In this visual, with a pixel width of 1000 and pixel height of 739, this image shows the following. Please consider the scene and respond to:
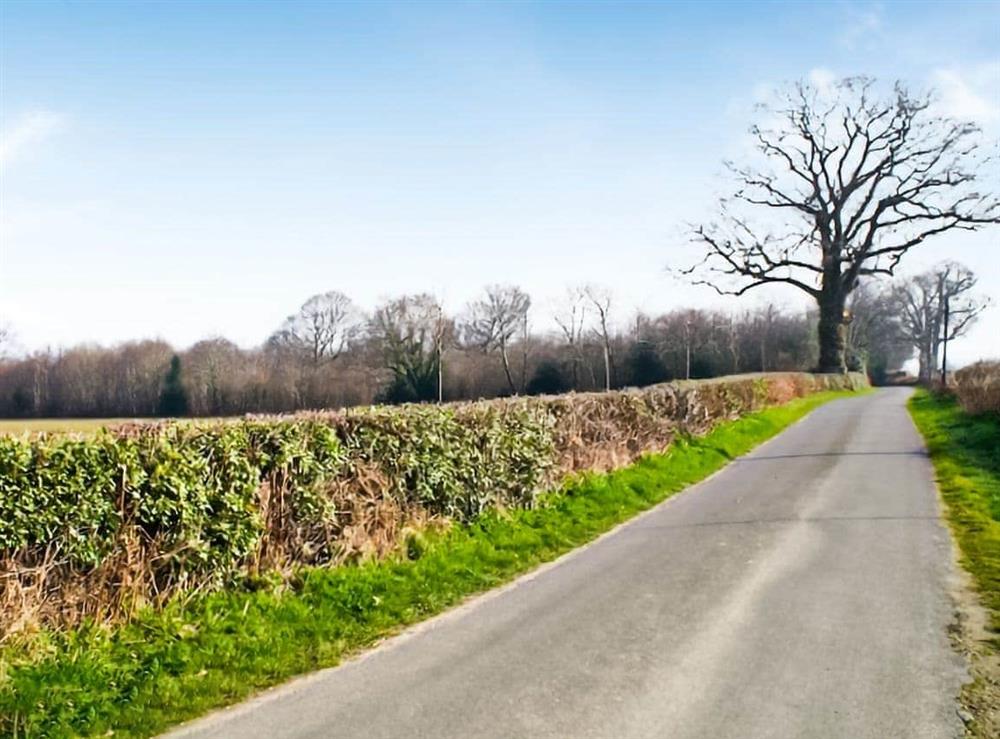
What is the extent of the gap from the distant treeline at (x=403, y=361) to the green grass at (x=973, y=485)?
454 inches

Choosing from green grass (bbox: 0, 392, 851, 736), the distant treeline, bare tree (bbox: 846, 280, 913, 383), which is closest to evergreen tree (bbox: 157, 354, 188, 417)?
the distant treeline

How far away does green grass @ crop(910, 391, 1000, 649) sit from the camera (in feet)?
25.0

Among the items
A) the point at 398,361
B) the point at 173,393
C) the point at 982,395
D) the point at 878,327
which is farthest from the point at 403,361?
the point at 878,327

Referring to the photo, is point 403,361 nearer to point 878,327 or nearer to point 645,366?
point 645,366

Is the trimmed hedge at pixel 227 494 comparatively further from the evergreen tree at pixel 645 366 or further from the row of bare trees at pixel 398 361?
the evergreen tree at pixel 645 366

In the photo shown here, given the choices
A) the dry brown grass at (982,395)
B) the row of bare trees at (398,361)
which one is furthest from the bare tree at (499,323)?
the dry brown grass at (982,395)

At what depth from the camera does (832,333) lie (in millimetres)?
44812

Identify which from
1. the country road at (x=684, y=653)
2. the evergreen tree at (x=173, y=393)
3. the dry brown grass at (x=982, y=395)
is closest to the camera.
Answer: the country road at (x=684, y=653)

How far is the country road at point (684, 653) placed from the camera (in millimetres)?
4543

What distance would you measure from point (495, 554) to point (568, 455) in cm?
423

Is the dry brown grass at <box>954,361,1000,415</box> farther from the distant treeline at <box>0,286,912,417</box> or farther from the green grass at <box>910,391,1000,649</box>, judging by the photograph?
the distant treeline at <box>0,286,912,417</box>

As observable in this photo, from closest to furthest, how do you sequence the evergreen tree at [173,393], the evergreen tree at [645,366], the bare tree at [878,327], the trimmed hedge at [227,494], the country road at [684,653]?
the country road at [684,653], the trimmed hedge at [227,494], the evergreen tree at [173,393], the evergreen tree at [645,366], the bare tree at [878,327]

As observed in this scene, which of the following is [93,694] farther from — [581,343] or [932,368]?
[932,368]

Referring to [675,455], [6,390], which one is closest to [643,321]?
[6,390]
